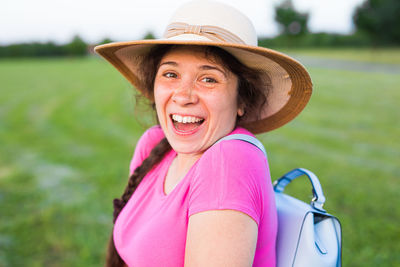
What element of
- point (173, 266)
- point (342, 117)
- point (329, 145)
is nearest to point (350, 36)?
point (342, 117)

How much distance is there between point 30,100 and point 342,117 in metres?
9.30

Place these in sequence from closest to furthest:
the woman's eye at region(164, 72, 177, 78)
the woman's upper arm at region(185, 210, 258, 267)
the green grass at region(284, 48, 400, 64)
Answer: the woman's upper arm at region(185, 210, 258, 267) < the woman's eye at region(164, 72, 177, 78) < the green grass at region(284, 48, 400, 64)

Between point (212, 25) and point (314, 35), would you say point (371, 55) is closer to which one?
point (314, 35)

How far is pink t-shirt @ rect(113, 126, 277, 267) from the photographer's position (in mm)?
1075

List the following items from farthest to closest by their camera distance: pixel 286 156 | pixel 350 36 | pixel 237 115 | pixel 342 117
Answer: pixel 350 36 → pixel 342 117 → pixel 286 156 → pixel 237 115

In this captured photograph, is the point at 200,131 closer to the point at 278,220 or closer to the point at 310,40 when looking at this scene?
the point at 278,220

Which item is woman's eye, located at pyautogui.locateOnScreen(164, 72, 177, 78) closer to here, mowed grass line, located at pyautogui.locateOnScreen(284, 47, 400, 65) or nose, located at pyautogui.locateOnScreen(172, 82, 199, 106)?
nose, located at pyautogui.locateOnScreen(172, 82, 199, 106)

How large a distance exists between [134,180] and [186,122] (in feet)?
1.49

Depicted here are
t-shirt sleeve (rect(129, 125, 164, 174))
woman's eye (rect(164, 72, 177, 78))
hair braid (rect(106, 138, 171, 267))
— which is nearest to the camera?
woman's eye (rect(164, 72, 177, 78))

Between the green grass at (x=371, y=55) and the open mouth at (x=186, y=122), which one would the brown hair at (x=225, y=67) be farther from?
the green grass at (x=371, y=55)

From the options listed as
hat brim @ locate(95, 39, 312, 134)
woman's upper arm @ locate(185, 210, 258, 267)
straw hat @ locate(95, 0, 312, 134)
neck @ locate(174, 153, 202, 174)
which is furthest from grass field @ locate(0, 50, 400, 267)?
woman's upper arm @ locate(185, 210, 258, 267)

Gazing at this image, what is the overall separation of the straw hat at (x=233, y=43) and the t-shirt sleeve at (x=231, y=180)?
37 centimetres

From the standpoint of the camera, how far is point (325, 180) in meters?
4.02

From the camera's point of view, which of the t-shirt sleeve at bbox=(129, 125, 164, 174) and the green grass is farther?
the green grass
